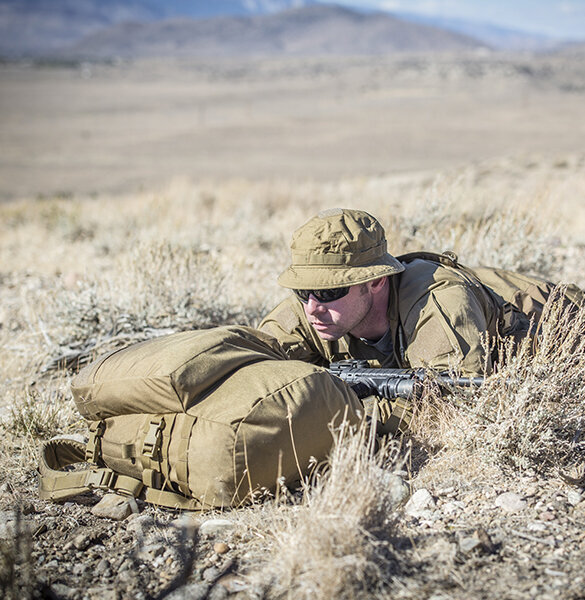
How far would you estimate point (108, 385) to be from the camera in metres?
2.67

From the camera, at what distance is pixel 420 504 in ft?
8.13

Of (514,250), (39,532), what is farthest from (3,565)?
(514,250)

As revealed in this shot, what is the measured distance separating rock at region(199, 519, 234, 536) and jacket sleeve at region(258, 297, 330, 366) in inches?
43.8

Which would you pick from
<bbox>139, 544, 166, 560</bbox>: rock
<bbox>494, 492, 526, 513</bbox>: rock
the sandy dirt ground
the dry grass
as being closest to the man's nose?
the dry grass

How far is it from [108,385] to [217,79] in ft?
251

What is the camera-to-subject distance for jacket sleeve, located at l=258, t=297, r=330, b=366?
3432mm

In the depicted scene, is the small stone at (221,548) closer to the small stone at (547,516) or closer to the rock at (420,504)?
the rock at (420,504)

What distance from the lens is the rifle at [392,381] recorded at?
2715 millimetres

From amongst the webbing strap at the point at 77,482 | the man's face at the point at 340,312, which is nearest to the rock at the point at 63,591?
the webbing strap at the point at 77,482

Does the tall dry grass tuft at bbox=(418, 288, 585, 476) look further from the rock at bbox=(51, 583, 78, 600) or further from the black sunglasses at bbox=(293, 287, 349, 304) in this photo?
the rock at bbox=(51, 583, 78, 600)

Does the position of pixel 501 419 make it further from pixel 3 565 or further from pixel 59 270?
pixel 59 270

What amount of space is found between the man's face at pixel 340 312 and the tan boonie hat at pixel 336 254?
96 millimetres

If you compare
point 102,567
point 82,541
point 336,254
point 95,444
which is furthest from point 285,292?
point 102,567

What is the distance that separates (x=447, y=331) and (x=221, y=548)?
4.18 ft
